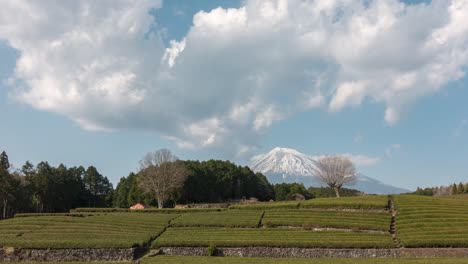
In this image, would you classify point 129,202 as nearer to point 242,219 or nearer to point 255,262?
point 242,219

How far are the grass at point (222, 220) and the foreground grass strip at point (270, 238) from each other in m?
2.47

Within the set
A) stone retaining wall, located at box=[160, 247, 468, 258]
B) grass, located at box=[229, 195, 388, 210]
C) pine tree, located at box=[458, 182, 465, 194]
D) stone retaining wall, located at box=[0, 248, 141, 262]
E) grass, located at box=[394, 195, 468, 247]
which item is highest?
pine tree, located at box=[458, 182, 465, 194]

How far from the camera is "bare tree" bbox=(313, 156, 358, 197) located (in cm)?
9219

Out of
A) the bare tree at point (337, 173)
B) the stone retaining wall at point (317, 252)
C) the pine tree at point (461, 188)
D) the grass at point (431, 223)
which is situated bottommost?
the stone retaining wall at point (317, 252)

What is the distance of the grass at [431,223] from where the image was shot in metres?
38.2

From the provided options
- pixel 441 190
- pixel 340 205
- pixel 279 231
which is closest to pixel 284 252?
pixel 279 231

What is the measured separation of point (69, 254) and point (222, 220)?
19.9 meters

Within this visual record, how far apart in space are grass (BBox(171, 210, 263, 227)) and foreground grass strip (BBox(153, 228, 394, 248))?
Result: 2.47 meters

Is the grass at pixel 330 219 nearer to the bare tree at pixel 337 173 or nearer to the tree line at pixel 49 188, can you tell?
the bare tree at pixel 337 173

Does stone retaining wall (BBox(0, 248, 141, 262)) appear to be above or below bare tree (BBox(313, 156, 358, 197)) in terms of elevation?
below

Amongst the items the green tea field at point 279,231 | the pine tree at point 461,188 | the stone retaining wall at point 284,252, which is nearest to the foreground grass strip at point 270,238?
the green tea field at point 279,231

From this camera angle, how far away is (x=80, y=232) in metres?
43.8

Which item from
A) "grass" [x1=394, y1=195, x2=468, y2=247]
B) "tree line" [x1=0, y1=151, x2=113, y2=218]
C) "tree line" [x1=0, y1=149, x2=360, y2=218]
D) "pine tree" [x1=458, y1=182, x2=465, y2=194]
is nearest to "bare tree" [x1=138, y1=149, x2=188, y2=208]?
"tree line" [x1=0, y1=149, x2=360, y2=218]

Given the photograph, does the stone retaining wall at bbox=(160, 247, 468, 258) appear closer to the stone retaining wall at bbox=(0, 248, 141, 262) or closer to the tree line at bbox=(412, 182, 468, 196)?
the stone retaining wall at bbox=(0, 248, 141, 262)
